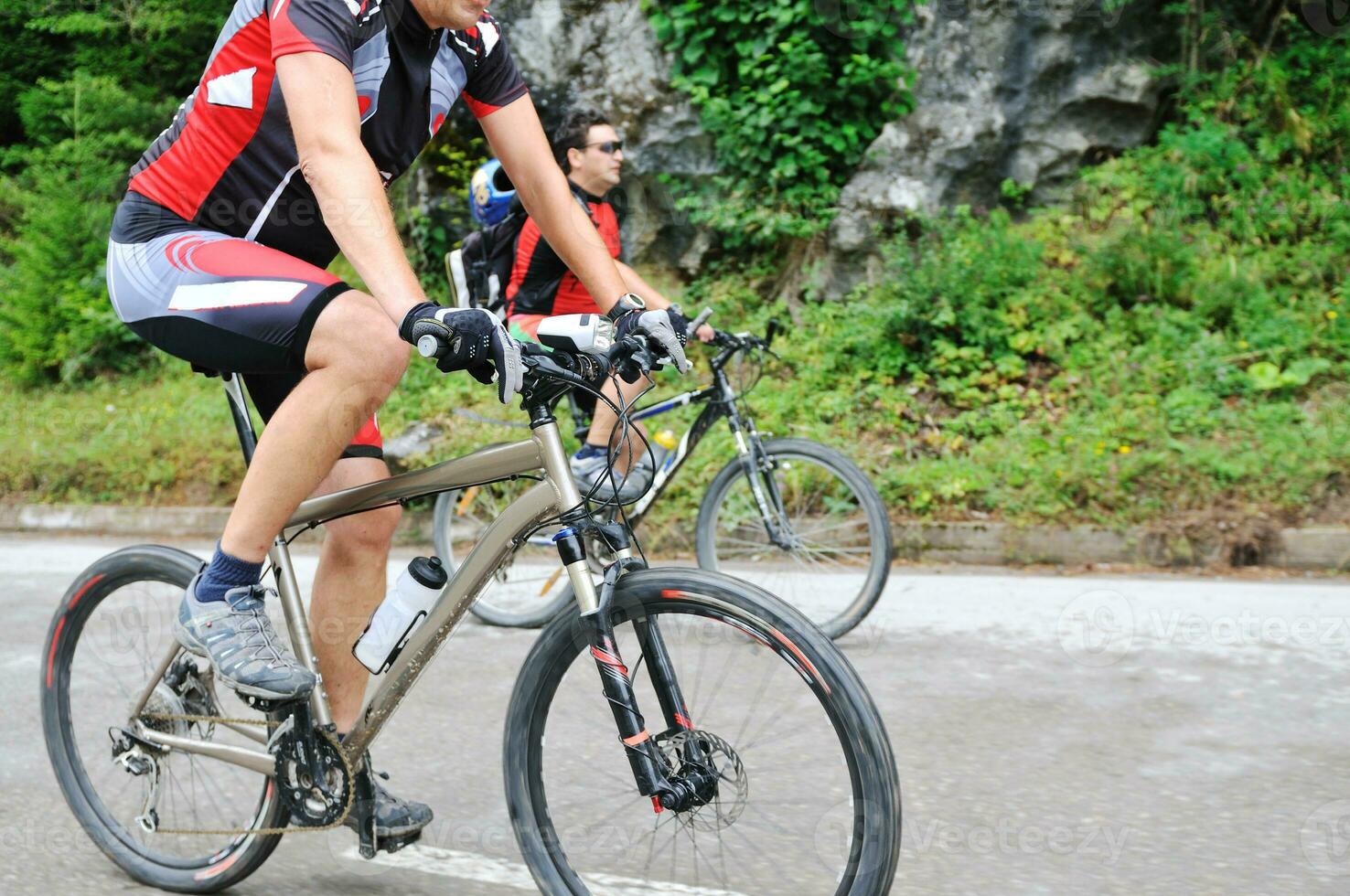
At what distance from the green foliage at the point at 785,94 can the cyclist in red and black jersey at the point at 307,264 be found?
798 cm

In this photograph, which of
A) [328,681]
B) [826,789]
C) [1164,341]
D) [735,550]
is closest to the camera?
[826,789]

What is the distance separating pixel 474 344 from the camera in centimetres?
213

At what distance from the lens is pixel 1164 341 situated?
863 cm

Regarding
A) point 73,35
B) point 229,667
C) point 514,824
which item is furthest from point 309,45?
point 73,35

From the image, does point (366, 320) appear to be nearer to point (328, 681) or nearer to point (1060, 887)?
point (328, 681)

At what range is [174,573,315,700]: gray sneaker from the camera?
8.34ft

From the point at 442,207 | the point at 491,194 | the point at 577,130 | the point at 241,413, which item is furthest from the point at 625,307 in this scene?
the point at 442,207

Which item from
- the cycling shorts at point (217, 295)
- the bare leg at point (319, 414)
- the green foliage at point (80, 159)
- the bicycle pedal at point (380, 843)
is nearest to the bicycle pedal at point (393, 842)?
the bicycle pedal at point (380, 843)

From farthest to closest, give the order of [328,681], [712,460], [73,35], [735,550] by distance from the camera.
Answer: [73,35]
[712,460]
[735,550]
[328,681]

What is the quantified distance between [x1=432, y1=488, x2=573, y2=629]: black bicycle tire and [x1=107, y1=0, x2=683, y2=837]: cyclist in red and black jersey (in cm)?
260

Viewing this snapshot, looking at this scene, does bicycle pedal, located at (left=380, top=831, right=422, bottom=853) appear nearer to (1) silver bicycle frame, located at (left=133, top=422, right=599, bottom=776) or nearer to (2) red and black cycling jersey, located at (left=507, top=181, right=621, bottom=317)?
(1) silver bicycle frame, located at (left=133, top=422, right=599, bottom=776)

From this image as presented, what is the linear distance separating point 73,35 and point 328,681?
15.7 m

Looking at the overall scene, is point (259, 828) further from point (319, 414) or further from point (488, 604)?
point (488, 604)

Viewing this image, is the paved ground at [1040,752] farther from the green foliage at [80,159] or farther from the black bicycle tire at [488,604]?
the green foliage at [80,159]
